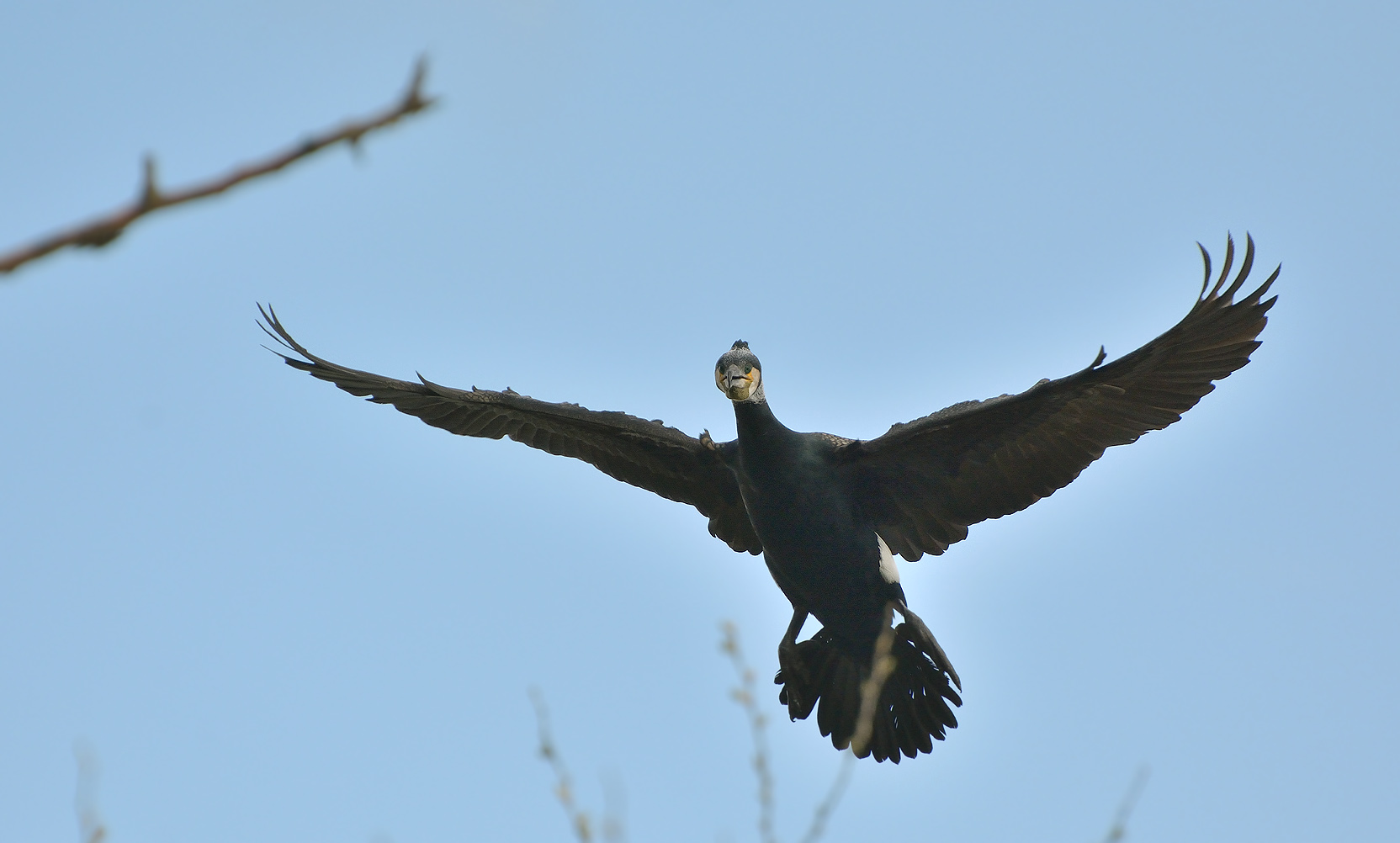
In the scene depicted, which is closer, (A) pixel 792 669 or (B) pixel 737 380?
(B) pixel 737 380

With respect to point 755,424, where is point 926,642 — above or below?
below

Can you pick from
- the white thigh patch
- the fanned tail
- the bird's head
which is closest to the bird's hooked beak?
the bird's head

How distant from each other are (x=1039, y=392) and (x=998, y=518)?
3.54 feet

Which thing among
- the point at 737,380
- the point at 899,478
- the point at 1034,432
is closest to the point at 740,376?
the point at 737,380

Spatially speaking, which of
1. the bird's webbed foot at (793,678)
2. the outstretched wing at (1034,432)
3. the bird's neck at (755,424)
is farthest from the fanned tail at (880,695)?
the bird's neck at (755,424)

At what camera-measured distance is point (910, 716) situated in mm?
7742

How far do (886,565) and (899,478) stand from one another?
1.71 ft

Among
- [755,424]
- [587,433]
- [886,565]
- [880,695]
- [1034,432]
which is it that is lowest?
[880,695]

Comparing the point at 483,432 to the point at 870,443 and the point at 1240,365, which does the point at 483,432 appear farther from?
the point at 1240,365

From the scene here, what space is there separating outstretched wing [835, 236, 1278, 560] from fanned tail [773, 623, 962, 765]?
2.22 ft

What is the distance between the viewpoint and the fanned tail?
25.2 ft

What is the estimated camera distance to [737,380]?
Result: 294 inches

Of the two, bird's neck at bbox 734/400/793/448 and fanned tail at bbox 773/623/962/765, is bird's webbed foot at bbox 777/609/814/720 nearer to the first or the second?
fanned tail at bbox 773/623/962/765

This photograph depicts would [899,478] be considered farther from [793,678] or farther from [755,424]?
[793,678]
